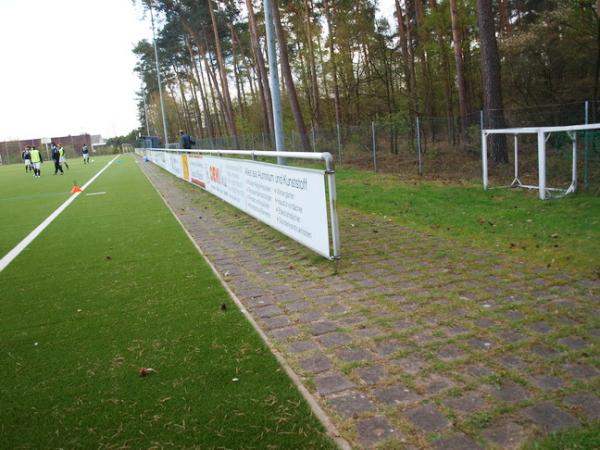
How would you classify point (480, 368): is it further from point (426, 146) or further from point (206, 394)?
point (426, 146)

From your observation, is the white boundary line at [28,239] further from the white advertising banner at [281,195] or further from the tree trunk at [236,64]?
the tree trunk at [236,64]

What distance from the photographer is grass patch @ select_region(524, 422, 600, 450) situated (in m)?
2.62

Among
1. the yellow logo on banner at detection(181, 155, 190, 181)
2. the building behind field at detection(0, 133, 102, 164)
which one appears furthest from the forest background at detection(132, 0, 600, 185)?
the building behind field at detection(0, 133, 102, 164)

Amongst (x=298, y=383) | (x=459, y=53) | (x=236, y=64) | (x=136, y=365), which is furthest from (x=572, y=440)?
(x=236, y=64)

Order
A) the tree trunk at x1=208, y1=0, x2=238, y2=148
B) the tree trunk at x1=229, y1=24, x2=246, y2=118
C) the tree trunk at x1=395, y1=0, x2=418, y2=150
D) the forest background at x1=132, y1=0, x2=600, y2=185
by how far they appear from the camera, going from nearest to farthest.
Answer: the forest background at x1=132, y1=0, x2=600, y2=185
the tree trunk at x1=395, y1=0, x2=418, y2=150
the tree trunk at x1=208, y1=0, x2=238, y2=148
the tree trunk at x1=229, y1=24, x2=246, y2=118

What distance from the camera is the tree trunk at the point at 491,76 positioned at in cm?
1451

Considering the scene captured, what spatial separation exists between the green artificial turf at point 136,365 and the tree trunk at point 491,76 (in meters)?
10.6

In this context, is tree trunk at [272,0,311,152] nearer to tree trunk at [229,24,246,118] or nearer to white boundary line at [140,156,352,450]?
tree trunk at [229,24,246,118]

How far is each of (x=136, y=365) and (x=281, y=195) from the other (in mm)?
4095

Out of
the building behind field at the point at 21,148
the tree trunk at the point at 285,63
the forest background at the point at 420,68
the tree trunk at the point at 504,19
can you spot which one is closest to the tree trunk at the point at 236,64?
the forest background at the point at 420,68

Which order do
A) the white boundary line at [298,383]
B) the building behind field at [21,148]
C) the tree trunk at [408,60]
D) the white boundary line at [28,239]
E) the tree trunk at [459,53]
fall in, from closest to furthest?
the white boundary line at [298,383] → the white boundary line at [28,239] → the tree trunk at [459,53] → the tree trunk at [408,60] → the building behind field at [21,148]

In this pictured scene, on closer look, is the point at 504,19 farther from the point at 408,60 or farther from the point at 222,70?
the point at 222,70

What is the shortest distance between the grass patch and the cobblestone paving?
6 centimetres

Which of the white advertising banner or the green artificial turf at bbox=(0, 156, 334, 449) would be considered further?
the white advertising banner
